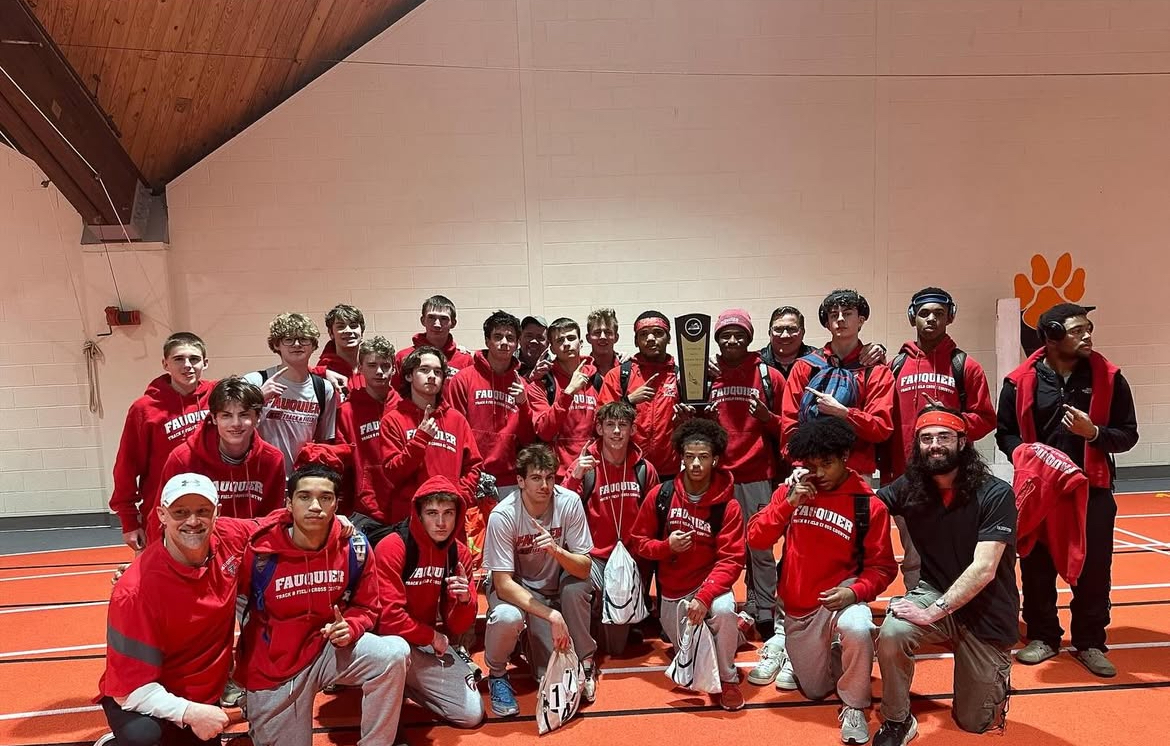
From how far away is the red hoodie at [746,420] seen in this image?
14.1 ft

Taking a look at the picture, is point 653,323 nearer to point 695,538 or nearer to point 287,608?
point 695,538

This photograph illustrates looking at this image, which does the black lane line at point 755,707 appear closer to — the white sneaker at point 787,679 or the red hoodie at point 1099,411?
the white sneaker at point 787,679

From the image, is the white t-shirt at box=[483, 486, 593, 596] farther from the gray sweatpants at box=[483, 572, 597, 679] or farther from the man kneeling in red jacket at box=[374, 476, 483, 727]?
the man kneeling in red jacket at box=[374, 476, 483, 727]

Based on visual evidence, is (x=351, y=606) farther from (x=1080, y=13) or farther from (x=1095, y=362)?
(x=1080, y=13)

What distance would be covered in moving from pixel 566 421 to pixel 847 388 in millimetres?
1733

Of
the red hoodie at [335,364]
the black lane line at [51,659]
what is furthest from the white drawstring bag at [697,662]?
the black lane line at [51,659]

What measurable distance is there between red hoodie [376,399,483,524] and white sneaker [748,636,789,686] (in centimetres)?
180

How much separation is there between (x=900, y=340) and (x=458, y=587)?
6.04m

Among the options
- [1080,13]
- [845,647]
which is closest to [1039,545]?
[845,647]

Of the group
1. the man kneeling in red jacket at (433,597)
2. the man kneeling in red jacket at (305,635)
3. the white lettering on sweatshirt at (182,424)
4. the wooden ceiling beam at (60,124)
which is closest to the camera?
the man kneeling in red jacket at (305,635)

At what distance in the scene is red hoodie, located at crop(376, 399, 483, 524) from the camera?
12.6ft

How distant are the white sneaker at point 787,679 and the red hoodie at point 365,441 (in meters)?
2.36

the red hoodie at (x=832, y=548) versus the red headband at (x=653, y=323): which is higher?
the red headband at (x=653, y=323)

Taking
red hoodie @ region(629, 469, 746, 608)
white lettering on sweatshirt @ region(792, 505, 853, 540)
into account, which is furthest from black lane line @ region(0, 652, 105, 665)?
white lettering on sweatshirt @ region(792, 505, 853, 540)
